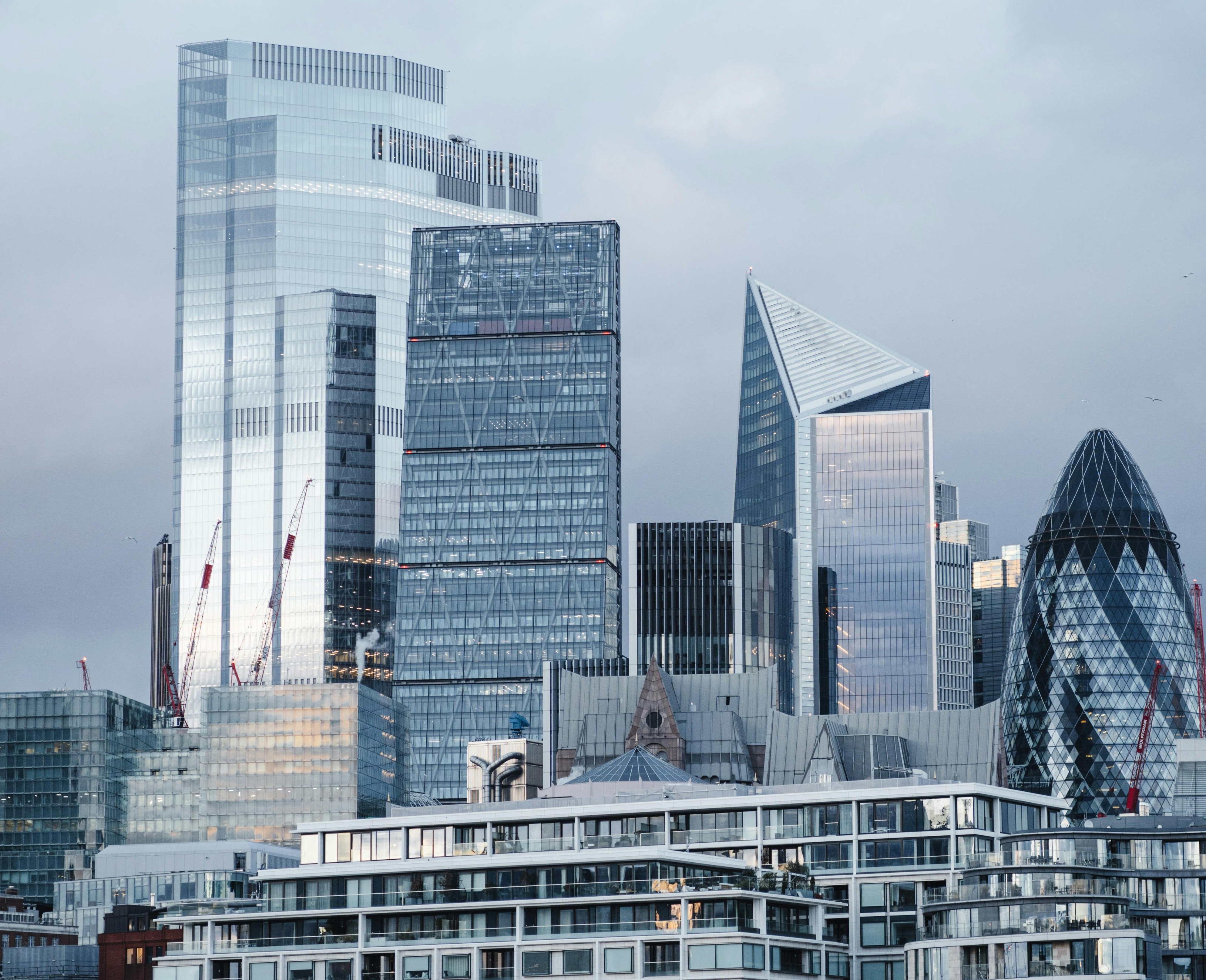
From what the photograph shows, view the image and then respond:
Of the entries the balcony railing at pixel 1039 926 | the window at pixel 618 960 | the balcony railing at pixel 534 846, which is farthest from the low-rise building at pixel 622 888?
the balcony railing at pixel 1039 926

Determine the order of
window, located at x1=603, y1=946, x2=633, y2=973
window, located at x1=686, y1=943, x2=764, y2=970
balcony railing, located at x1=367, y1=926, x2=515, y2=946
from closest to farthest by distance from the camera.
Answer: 1. window, located at x1=686, y1=943, x2=764, y2=970
2. window, located at x1=603, y1=946, x2=633, y2=973
3. balcony railing, located at x1=367, y1=926, x2=515, y2=946

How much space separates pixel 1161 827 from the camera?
175 m

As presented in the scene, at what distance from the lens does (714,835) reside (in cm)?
17750

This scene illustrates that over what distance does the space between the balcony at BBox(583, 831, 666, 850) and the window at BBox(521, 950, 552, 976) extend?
1549 cm

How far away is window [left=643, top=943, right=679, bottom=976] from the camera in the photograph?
151875 millimetres

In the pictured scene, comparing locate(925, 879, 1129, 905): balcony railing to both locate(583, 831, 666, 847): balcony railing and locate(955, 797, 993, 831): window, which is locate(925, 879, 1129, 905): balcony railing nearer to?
locate(955, 797, 993, 831): window

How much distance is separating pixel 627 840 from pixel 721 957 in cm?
2270

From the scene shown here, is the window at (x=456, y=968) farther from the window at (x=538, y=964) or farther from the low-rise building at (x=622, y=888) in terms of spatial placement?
the window at (x=538, y=964)

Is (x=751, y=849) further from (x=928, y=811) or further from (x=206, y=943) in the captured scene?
(x=206, y=943)

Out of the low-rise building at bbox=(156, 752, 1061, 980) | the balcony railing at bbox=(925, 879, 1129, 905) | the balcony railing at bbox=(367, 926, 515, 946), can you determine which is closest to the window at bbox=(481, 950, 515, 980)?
the low-rise building at bbox=(156, 752, 1061, 980)

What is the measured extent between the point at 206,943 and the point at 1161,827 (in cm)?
7013

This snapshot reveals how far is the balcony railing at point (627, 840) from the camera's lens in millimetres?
172500

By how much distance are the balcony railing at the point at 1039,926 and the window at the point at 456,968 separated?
32.0 meters

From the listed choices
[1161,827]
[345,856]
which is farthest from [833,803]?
[345,856]
